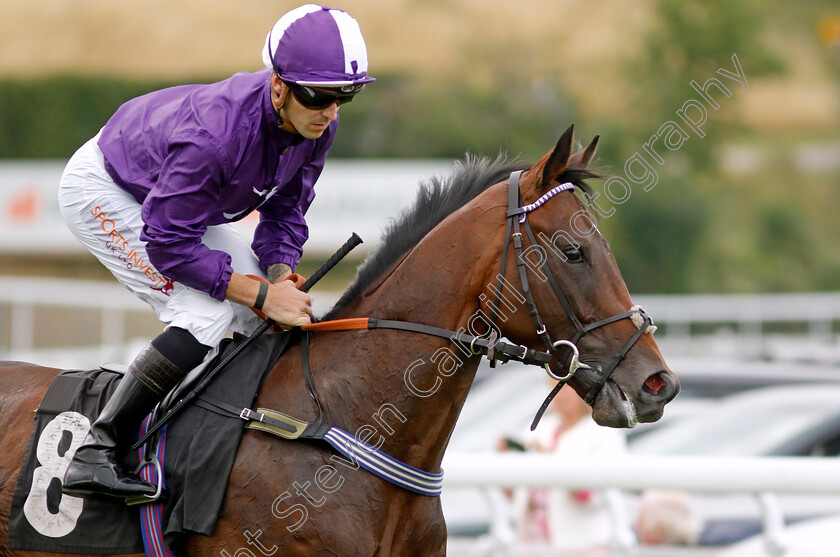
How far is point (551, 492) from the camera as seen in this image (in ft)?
17.3

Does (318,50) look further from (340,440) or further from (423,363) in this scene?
(340,440)

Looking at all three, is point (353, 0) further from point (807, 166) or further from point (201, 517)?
point (201, 517)

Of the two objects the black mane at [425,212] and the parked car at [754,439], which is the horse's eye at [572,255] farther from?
the parked car at [754,439]

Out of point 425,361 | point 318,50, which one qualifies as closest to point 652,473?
point 425,361

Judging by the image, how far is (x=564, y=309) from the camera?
2947 millimetres

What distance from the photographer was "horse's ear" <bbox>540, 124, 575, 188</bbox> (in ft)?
9.63

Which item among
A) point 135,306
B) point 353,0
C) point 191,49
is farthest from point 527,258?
point 353,0

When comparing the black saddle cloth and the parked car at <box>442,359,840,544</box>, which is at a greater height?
the black saddle cloth

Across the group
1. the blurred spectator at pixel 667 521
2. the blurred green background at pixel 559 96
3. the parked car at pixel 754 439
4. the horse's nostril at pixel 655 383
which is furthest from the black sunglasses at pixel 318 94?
the blurred green background at pixel 559 96

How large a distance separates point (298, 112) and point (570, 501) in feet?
9.35

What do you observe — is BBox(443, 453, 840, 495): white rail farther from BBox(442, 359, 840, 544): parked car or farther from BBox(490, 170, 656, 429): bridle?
BBox(490, 170, 656, 429): bridle

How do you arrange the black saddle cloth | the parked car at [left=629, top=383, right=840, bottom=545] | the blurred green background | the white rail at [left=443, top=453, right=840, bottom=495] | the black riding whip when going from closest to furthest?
the black saddle cloth, the black riding whip, the white rail at [left=443, top=453, right=840, bottom=495], the parked car at [left=629, top=383, right=840, bottom=545], the blurred green background

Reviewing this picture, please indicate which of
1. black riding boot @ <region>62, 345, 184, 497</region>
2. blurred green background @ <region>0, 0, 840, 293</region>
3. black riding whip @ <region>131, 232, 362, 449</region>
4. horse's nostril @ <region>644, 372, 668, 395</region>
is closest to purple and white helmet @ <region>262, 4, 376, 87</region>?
black riding whip @ <region>131, 232, 362, 449</region>

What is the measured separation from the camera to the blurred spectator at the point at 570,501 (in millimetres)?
5062
